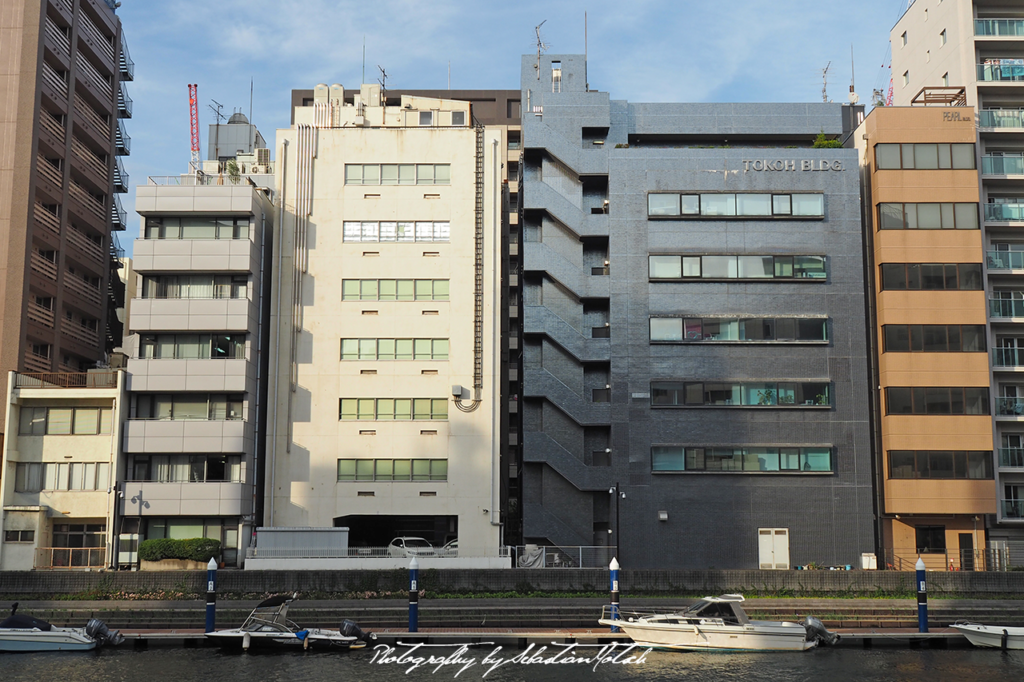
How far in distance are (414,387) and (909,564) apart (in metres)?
32.4

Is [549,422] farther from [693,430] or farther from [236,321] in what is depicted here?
[236,321]

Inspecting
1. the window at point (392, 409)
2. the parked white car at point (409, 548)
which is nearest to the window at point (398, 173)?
the window at point (392, 409)

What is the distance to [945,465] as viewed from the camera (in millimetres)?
62375

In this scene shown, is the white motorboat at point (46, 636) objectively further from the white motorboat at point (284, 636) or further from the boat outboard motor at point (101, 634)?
the white motorboat at point (284, 636)

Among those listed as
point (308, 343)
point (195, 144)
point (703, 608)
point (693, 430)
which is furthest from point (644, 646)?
point (195, 144)

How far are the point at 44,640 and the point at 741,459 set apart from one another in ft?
133

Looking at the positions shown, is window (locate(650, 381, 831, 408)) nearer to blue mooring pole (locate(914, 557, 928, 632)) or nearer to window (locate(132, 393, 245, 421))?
blue mooring pole (locate(914, 557, 928, 632))

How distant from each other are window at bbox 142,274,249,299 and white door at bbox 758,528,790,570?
35.9 metres

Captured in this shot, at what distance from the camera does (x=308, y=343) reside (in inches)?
2571

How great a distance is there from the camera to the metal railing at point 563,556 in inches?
2346

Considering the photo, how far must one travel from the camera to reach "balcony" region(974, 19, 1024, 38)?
70438 mm

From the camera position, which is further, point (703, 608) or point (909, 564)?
point (909, 564)

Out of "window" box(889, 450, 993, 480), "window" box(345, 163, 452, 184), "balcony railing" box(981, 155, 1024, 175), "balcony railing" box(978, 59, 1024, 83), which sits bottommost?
"window" box(889, 450, 993, 480)

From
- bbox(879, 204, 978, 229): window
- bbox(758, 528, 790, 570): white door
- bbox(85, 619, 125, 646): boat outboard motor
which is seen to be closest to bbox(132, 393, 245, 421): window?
bbox(85, 619, 125, 646): boat outboard motor
